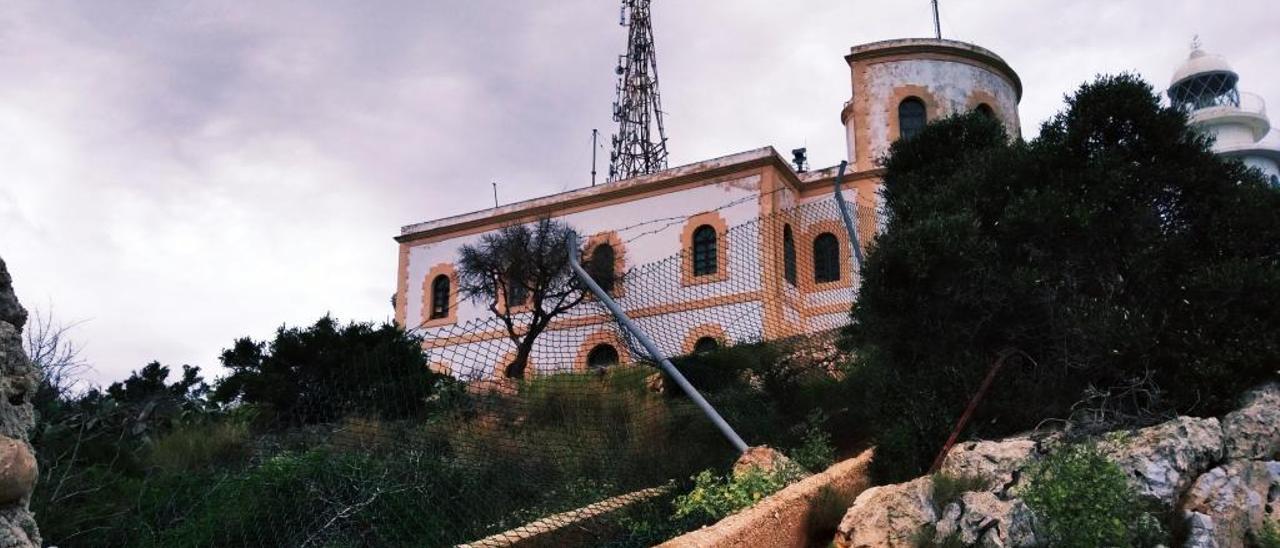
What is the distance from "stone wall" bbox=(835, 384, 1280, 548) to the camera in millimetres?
4340

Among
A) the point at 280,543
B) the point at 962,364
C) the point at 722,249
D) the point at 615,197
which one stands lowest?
the point at 280,543

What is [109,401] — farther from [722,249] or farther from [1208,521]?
[1208,521]

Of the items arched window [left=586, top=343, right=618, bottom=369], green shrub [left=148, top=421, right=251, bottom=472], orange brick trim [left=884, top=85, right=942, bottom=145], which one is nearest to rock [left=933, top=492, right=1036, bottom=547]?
arched window [left=586, top=343, right=618, bottom=369]

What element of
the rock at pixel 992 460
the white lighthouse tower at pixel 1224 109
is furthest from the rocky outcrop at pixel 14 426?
the white lighthouse tower at pixel 1224 109

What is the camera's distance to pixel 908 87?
19.5m

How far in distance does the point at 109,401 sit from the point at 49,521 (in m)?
6.05

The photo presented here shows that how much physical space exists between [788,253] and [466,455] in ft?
27.0

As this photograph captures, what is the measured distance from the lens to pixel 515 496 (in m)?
7.00

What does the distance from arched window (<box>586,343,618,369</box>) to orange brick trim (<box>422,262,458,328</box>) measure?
7.79 meters

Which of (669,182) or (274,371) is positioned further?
(669,182)

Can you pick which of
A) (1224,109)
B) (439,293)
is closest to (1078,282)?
(439,293)

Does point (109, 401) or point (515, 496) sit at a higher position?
point (109, 401)

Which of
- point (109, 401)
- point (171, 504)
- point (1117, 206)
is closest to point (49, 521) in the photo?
point (171, 504)

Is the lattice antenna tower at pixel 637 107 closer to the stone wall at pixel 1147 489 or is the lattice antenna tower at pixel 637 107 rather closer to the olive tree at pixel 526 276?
the olive tree at pixel 526 276
